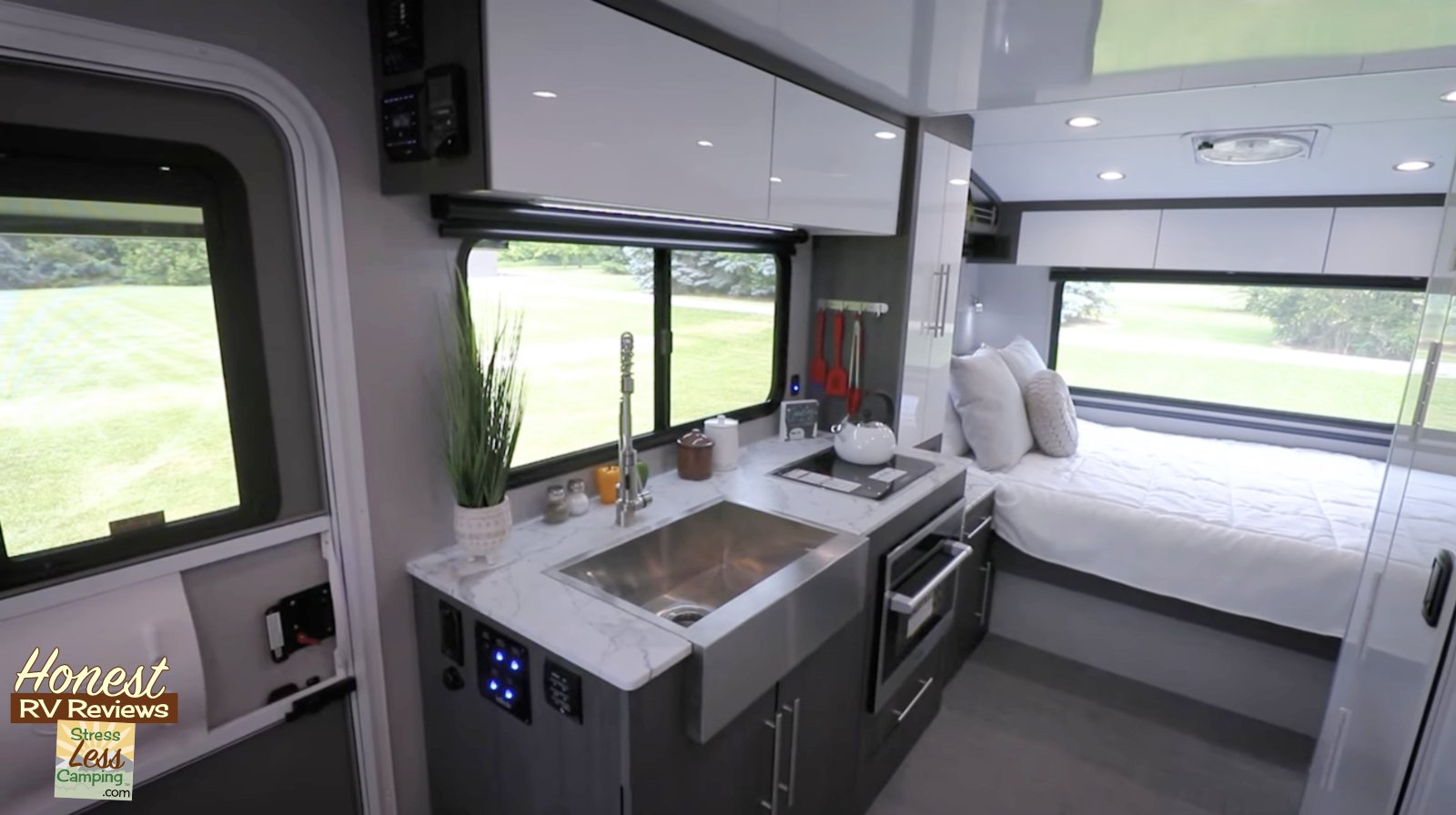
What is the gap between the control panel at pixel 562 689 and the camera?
1113 mm

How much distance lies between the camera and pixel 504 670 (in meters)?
1.23

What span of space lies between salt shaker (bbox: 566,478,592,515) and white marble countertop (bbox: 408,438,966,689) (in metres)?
0.02

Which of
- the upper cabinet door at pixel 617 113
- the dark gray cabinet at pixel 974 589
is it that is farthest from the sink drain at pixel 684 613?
the dark gray cabinet at pixel 974 589

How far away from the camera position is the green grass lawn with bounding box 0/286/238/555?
0.96m

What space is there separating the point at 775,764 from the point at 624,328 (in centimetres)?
122

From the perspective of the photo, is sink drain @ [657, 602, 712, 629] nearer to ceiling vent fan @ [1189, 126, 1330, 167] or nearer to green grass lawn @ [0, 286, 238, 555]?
green grass lawn @ [0, 286, 238, 555]

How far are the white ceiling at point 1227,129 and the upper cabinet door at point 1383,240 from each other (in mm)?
105

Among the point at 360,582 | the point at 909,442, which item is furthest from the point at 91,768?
the point at 909,442

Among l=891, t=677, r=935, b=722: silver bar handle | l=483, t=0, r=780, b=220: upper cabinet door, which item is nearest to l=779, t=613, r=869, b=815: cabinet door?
l=891, t=677, r=935, b=722: silver bar handle

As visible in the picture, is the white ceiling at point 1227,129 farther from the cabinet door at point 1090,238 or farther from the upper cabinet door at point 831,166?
the upper cabinet door at point 831,166

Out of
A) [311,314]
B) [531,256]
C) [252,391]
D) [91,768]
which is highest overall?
[531,256]

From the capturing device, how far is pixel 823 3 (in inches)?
53.7

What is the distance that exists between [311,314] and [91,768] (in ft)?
2.70

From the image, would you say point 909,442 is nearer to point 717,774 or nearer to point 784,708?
point 784,708
